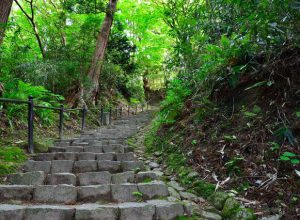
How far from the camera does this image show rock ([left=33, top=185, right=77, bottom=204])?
262cm

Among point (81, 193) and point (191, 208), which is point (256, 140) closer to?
point (191, 208)

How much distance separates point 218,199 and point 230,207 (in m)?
0.19

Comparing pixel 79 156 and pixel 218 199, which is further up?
pixel 79 156

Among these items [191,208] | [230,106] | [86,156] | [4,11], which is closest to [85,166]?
[86,156]

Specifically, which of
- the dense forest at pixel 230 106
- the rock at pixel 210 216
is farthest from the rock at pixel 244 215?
the rock at pixel 210 216

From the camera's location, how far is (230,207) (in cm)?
240

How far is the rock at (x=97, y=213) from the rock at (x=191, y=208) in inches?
27.2

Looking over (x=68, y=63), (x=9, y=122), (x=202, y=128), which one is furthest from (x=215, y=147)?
(x=68, y=63)

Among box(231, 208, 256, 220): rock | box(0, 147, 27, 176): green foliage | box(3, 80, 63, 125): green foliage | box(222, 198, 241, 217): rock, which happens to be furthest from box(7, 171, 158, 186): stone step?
box(3, 80, 63, 125): green foliage

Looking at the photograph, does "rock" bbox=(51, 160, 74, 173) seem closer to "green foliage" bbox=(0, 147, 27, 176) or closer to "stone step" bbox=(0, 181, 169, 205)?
"green foliage" bbox=(0, 147, 27, 176)

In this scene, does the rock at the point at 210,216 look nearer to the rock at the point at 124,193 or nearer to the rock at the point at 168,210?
the rock at the point at 168,210

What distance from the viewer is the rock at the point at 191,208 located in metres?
2.47

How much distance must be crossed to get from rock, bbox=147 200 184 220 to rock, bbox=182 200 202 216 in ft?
0.17

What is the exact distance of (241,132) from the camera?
319cm
